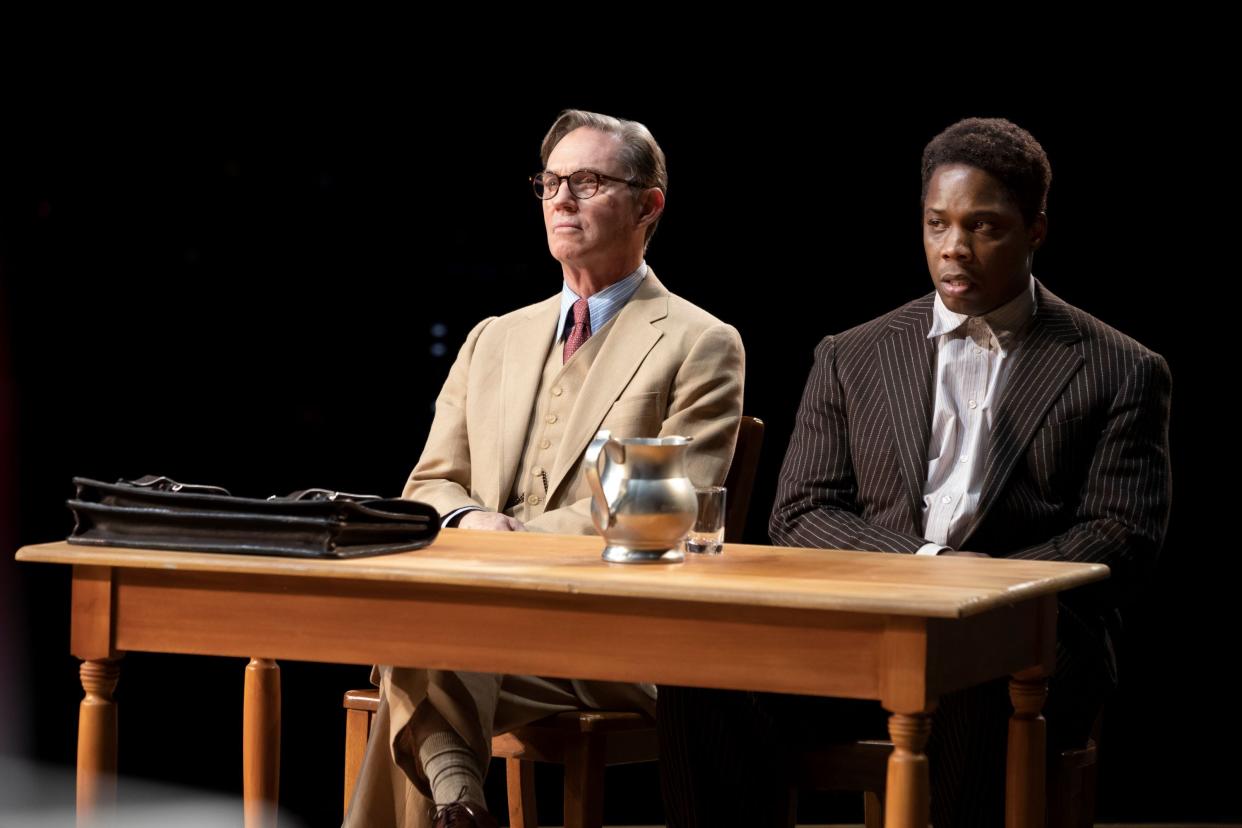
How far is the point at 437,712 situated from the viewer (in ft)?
9.28

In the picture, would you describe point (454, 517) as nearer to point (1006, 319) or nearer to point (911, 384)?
point (911, 384)

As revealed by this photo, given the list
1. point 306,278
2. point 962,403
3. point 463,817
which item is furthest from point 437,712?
point 306,278

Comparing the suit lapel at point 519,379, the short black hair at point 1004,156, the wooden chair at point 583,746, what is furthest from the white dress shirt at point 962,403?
the suit lapel at point 519,379

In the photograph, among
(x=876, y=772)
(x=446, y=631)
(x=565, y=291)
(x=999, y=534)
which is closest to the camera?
(x=446, y=631)

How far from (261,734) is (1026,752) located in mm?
1378

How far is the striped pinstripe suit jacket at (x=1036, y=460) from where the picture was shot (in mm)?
2918

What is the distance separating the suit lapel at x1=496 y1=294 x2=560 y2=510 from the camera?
334 centimetres

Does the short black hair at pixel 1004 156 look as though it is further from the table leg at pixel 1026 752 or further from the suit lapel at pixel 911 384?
the table leg at pixel 1026 752

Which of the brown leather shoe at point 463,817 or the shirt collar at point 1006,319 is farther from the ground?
the shirt collar at point 1006,319

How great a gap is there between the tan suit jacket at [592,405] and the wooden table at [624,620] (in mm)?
548

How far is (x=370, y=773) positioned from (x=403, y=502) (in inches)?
22.8

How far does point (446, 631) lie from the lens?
238 cm

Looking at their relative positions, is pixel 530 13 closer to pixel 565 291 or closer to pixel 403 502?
pixel 565 291

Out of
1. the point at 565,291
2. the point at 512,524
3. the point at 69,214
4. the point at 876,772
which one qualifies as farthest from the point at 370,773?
the point at 69,214
